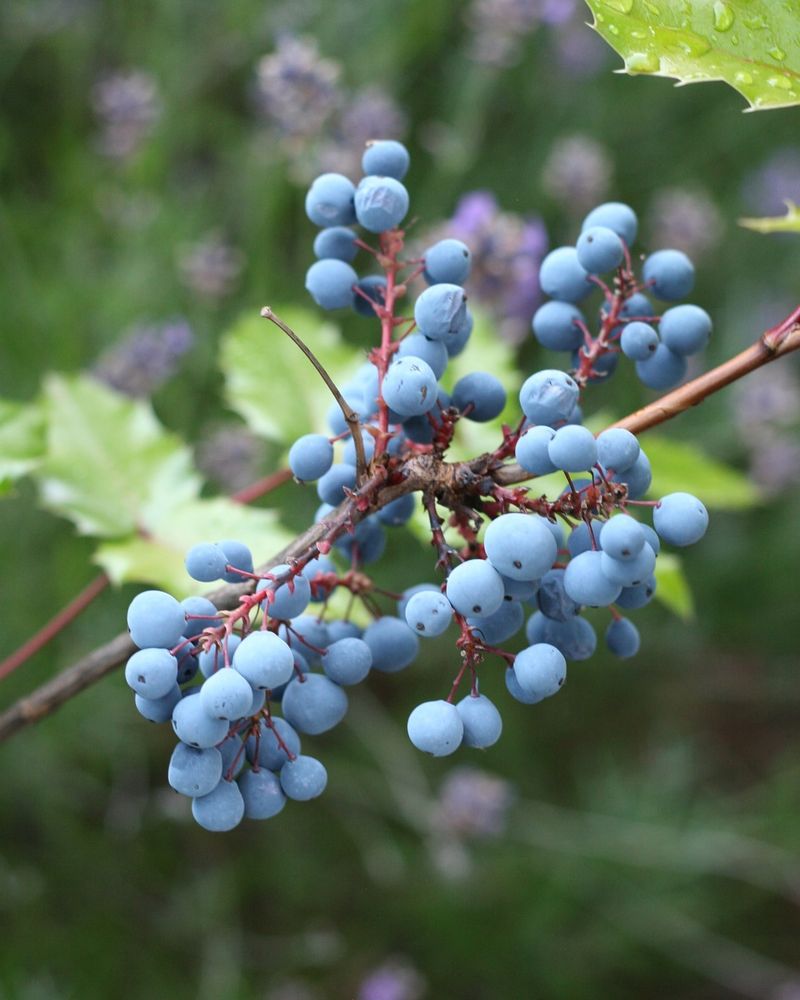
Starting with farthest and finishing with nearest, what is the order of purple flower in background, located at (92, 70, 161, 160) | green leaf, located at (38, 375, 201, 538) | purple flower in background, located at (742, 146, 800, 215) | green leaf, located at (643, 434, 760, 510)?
purple flower in background, located at (742, 146, 800, 215), purple flower in background, located at (92, 70, 161, 160), green leaf, located at (643, 434, 760, 510), green leaf, located at (38, 375, 201, 538)

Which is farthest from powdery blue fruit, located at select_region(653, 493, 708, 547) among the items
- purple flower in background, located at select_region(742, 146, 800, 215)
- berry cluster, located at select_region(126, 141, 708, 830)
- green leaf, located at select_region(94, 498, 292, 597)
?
purple flower in background, located at select_region(742, 146, 800, 215)

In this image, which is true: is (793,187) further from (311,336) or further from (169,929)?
(169,929)

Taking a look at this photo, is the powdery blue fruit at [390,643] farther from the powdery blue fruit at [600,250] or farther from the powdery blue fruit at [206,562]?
the powdery blue fruit at [600,250]

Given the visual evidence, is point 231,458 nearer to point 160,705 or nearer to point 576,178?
point 576,178

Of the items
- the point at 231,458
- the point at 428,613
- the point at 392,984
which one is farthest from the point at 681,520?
the point at 392,984

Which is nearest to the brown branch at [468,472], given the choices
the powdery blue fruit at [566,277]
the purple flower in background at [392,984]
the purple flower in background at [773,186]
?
the powdery blue fruit at [566,277]

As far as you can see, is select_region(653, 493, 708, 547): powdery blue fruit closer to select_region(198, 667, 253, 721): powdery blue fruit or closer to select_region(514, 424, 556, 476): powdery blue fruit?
select_region(514, 424, 556, 476): powdery blue fruit
